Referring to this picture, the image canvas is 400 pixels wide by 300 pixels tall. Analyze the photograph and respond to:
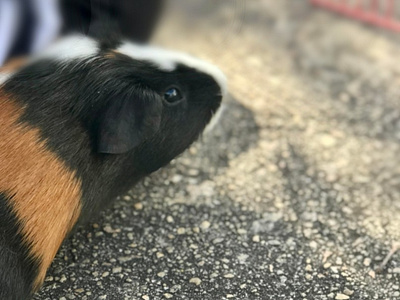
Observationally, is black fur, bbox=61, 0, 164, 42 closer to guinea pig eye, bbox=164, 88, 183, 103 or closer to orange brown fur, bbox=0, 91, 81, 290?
guinea pig eye, bbox=164, 88, 183, 103

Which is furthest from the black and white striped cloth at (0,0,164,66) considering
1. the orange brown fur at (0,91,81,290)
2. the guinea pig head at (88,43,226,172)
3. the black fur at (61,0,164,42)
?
the orange brown fur at (0,91,81,290)

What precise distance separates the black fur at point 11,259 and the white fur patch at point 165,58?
60cm

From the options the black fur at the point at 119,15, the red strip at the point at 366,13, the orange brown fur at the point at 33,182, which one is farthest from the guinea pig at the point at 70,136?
the red strip at the point at 366,13

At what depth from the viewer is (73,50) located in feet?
6.63

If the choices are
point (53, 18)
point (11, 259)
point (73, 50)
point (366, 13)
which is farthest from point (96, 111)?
point (366, 13)

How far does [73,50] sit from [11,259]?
63 cm

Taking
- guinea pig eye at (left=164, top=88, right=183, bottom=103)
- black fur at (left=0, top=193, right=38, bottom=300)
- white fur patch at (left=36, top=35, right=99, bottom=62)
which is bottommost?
black fur at (left=0, top=193, right=38, bottom=300)

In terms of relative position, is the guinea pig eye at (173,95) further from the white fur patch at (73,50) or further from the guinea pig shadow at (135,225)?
the guinea pig shadow at (135,225)

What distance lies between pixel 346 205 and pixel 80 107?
1015 mm

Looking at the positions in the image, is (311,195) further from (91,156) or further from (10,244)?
(10,244)

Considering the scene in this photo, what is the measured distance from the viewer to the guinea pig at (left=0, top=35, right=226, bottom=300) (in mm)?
1856

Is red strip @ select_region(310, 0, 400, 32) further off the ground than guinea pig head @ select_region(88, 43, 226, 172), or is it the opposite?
guinea pig head @ select_region(88, 43, 226, 172)

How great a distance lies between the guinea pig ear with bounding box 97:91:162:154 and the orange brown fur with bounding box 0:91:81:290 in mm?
144

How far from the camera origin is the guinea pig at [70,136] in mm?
1856
